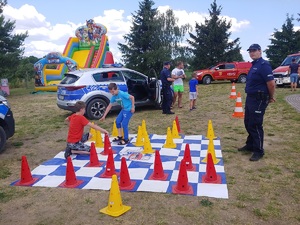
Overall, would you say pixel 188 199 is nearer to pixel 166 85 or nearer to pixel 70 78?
pixel 166 85

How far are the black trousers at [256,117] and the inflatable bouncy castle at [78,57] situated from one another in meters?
17.4

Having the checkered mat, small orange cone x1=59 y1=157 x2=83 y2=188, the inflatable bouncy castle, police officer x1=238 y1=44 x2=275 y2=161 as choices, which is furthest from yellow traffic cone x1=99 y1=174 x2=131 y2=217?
the inflatable bouncy castle

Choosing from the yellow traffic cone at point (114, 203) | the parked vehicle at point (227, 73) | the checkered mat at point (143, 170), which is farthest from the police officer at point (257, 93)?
the parked vehicle at point (227, 73)

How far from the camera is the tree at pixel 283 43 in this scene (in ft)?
116

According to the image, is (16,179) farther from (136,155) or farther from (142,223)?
(142,223)

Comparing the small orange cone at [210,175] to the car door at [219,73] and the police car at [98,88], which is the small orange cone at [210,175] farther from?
the car door at [219,73]

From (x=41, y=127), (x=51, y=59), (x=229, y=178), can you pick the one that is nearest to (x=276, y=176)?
(x=229, y=178)


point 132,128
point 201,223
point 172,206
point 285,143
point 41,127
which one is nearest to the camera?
point 201,223

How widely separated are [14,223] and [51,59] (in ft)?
64.7

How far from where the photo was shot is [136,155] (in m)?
5.41

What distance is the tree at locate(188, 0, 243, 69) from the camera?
28.8 m

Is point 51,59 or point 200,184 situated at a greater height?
point 51,59

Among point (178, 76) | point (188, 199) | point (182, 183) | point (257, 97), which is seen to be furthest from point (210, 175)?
point (178, 76)

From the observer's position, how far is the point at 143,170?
4699mm
